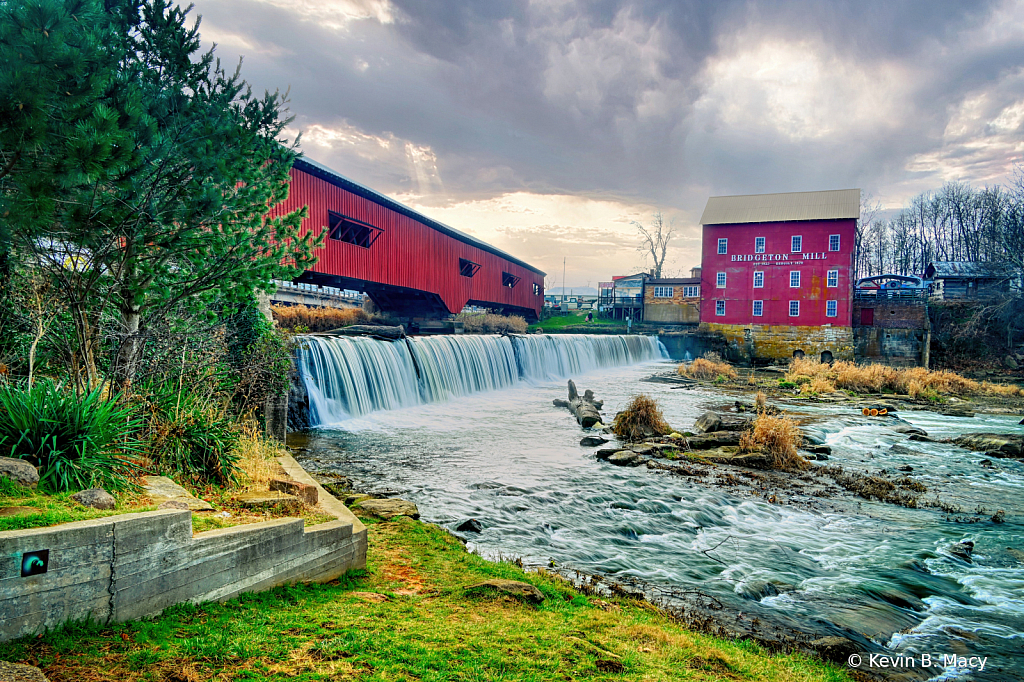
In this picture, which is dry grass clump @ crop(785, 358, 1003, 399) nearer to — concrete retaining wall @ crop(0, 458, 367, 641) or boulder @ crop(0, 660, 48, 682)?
concrete retaining wall @ crop(0, 458, 367, 641)

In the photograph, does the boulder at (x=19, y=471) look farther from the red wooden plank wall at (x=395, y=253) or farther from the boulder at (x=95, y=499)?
the red wooden plank wall at (x=395, y=253)

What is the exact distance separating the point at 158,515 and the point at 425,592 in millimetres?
2003

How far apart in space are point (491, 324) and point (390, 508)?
28946 mm

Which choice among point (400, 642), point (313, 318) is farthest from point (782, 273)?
point (400, 642)

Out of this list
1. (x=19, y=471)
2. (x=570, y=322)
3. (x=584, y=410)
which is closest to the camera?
(x=19, y=471)

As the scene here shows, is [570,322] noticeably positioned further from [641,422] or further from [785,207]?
[641,422]

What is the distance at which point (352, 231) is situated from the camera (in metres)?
22.2

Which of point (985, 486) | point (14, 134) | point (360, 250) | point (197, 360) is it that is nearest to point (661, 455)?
point (985, 486)

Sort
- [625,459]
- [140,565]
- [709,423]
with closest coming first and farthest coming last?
[140,565] → [625,459] → [709,423]

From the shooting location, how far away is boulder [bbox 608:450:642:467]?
1006 cm

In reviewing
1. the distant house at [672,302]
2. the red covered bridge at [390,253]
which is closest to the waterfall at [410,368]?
the red covered bridge at [390,253]

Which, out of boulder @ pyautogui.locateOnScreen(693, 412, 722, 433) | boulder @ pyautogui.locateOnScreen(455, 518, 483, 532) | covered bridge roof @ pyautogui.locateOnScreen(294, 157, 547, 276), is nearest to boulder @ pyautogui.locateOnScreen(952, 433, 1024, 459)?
boulder @ pyautogui.locateOnScreen(693, 412, 722, 433)

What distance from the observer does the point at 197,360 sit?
717 cm

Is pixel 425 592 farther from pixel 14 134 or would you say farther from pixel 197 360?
pixel 197 360
